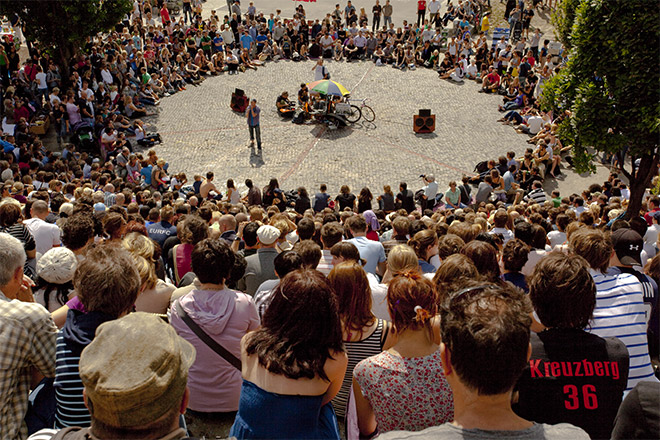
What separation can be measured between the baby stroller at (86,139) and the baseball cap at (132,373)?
15001mm

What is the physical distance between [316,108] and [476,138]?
5.24m

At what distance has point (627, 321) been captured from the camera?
378cm

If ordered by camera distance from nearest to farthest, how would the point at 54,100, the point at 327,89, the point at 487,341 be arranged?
the point at 487,341
the point at 54,100
the point at 327,89

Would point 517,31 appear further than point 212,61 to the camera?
Yes

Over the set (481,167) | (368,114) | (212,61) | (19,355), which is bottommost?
(481,167)

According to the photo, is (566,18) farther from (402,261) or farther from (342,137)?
(342,137)

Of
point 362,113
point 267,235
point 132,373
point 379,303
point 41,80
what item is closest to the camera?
point 132,373

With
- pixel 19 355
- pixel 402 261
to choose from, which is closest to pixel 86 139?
pixel 402 261

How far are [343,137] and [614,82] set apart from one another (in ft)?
33.1

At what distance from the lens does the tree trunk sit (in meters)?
9.35

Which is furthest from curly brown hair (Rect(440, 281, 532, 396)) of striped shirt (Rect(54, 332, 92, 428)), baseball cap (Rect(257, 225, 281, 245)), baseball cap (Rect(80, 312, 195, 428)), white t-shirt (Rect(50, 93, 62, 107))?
white t-shirt (Rect(50, 93, 62, 107))

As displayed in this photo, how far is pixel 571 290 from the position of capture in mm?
3205

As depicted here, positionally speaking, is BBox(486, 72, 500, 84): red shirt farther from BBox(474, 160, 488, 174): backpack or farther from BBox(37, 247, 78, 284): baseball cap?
BBox(37, 247, 78, 284): baseball cap

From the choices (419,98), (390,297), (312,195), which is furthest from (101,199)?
(419,98)
